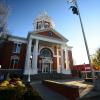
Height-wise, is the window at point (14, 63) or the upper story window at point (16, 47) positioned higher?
the upper story window at point (16, 47)

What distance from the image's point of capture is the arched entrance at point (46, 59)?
3184 centimetres

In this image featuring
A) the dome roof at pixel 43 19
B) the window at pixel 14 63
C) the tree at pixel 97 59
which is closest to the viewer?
the window at pixel 14 63

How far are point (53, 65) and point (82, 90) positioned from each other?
25825mm

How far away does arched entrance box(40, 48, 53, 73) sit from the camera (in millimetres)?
31842

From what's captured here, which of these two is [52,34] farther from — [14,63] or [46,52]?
[14,63]

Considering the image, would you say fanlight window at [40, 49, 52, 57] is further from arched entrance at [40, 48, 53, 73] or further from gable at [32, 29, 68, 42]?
gable at [32, 29, 68, 42]

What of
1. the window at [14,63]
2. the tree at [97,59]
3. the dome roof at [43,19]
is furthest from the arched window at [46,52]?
the tree at [97,59]

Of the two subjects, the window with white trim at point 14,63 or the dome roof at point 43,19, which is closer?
the window with white trim at point 14,63

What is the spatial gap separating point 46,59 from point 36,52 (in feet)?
17.8

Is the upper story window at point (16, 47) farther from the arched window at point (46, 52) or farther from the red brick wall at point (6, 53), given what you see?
the arched window at point (46, 52)

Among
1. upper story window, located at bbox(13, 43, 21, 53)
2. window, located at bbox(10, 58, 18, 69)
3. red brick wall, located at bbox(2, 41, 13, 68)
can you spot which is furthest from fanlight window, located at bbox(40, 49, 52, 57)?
red brick wall, located at bbox(2, 41, 13, 68)

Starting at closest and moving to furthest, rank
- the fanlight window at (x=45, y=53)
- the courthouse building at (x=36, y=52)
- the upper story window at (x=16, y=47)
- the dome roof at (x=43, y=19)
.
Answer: the courthouse building at (x=36, y=52)
the upper story window at (x=16, y=47)
the fanlight window at (x=45, y=53)
the dome roof at (x=43, y=19)

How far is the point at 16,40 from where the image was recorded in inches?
A: 1188

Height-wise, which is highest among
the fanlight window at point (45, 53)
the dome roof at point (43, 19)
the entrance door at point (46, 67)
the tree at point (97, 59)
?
the dome roof at point (43, 19)
